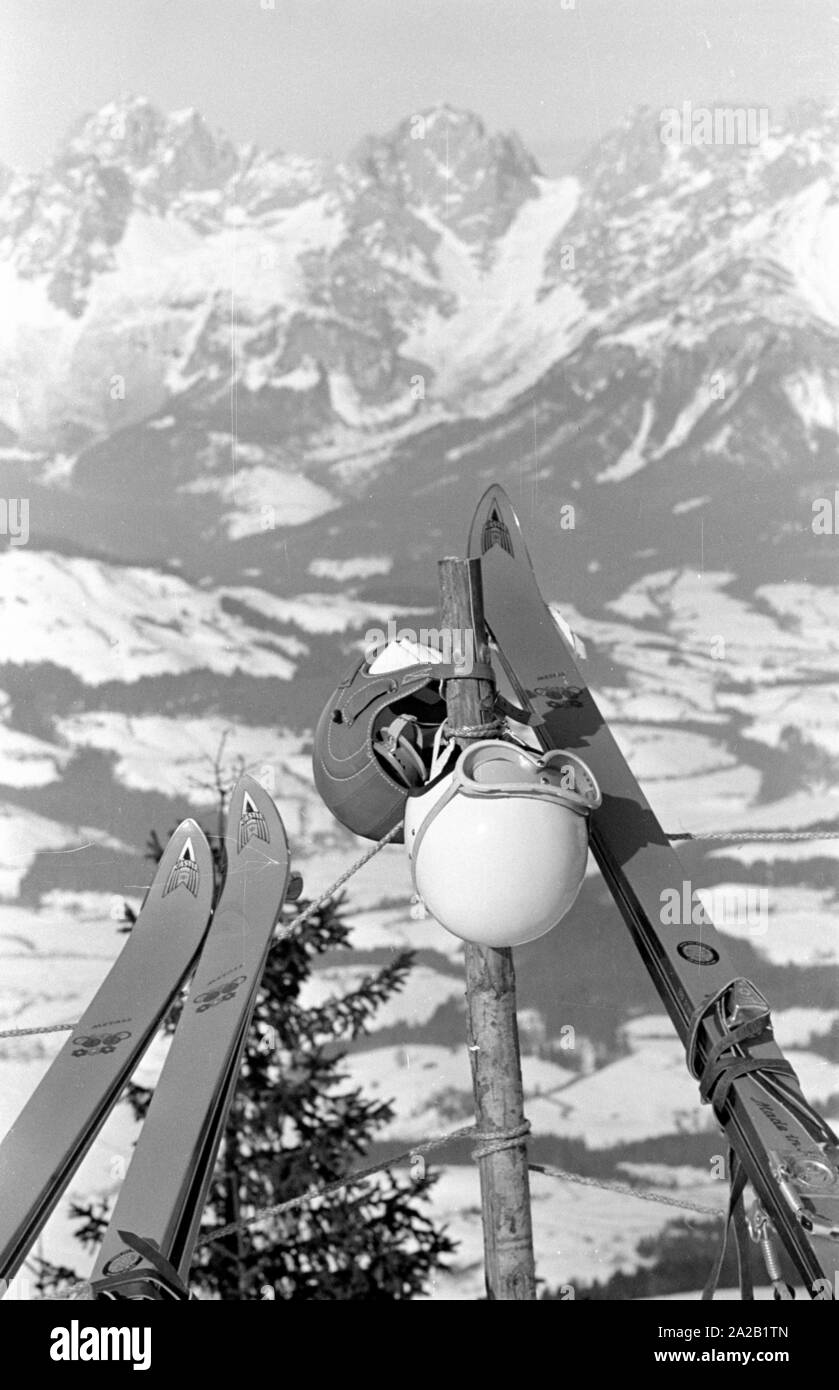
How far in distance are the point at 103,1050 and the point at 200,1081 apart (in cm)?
22

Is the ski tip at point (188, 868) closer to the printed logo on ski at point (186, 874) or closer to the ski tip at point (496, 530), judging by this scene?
the printed logo on ski at point (186, 874)

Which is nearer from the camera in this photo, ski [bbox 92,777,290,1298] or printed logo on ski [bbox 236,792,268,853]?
ski [bbox 92,777,290,1298]

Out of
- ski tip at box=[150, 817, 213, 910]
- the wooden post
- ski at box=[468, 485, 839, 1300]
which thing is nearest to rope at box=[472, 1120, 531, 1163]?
the wooden post

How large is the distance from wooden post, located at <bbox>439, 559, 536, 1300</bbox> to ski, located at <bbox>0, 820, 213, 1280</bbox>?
0.40 m

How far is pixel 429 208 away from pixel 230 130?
717 mm

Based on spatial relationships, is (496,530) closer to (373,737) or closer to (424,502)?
(373,737)

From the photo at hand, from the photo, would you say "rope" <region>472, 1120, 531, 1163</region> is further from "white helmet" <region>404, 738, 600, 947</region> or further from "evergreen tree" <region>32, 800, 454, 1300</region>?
"evergreen tree" <region>32, 800, 454, 1300</region>

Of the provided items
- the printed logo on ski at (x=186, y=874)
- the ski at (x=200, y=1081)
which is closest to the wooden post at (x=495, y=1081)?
the ski at (x=200, y=1081)

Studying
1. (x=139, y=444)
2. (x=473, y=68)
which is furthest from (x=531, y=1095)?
(x=473, y=68)

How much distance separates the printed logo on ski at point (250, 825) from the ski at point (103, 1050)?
0.21 ft

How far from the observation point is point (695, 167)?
5199 millimetres

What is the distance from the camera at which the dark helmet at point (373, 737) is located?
1790 mm

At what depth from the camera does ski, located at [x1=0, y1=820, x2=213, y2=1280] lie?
155 centimetres

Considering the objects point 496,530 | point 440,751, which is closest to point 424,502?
point 496,530
